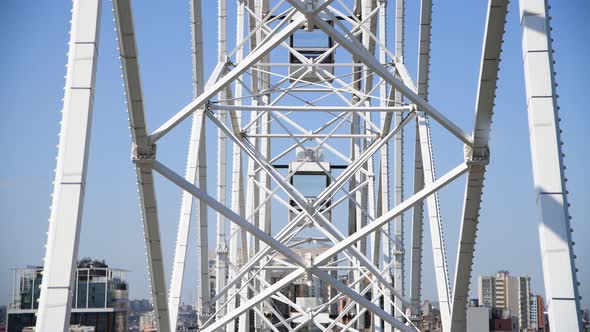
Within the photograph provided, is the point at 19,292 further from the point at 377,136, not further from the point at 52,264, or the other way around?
the point at 52,264

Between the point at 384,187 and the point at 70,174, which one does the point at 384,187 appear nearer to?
the point at 384,187

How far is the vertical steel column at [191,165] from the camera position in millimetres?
17303

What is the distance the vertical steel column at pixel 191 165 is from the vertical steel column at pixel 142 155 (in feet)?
5.26

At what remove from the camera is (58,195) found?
931cm

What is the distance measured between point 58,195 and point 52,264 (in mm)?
645

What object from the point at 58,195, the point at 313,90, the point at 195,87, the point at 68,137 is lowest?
the point at 58,195

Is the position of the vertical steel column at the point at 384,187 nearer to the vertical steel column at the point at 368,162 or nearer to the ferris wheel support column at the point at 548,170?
the vertical steel column at the point at 368,162

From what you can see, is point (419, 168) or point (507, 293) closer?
point (419, 168)

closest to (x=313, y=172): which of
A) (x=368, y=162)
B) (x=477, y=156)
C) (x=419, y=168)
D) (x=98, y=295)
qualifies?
(x=368, y=162)

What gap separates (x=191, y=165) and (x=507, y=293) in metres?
113

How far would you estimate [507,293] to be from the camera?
126m

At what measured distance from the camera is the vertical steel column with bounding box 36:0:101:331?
8.95 m

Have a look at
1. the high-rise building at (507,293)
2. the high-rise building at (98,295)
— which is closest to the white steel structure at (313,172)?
the high-rise building at (98,295)

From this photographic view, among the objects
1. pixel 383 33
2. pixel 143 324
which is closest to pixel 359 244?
pixel 383 33
